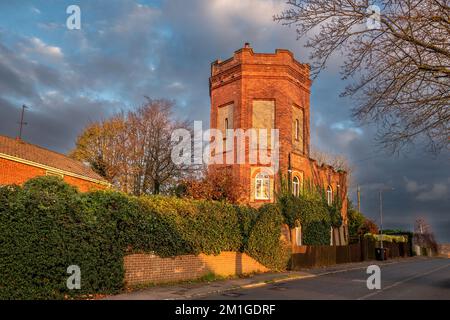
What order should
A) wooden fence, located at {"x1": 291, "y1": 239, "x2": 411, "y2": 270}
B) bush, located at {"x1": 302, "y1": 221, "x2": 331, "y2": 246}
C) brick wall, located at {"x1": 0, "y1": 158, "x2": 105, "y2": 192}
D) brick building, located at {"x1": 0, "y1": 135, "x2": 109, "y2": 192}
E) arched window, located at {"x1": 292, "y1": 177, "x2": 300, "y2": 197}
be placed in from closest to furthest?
1. brick wall, located at {"x1": 0, "y1": 158, "x2": 105, "y2": 192}
2. brick building, located at {"x1": 0, "y1": 135, "x2": 109, "y2": 192}
3. wooden fence, located at {"x1": 291, "y1": 239, "x2": 411, "y2": 270}
4. bush, located at {"x1": 302, "y1": 221, "x2": 331, "y2": 246}
5. arched window, located at {"x1": 292, "y1": 177, "x2": 300, "y2": 197}

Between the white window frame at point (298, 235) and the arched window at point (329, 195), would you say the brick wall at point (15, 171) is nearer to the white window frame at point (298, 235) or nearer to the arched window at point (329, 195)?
the white window frame at point (298, 235)

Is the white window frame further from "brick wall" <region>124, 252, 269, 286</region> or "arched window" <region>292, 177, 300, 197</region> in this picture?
"brick wall" <region>124, 252, 269, 286</region>

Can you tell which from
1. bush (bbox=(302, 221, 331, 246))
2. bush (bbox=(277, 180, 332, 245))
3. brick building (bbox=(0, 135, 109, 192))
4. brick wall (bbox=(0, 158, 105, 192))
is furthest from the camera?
bush (bbox=(302, 221, 331, 246))

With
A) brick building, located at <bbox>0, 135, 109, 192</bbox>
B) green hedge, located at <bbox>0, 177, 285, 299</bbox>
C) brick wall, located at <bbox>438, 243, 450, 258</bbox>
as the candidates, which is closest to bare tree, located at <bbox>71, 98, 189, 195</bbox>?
brick building, located at <bbox>0, 135, 109, 192</bbox>

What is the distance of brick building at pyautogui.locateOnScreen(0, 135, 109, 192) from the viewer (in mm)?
25234

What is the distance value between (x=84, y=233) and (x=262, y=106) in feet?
63.5

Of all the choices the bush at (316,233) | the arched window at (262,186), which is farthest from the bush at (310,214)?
the arched window at (262,186)

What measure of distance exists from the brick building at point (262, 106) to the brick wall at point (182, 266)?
777 centimetres

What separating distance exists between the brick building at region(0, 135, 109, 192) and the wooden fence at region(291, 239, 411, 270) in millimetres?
12759

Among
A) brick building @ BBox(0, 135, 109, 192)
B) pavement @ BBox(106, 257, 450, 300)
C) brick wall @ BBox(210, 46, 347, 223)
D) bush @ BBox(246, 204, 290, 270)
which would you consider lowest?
pavement @ BBox(106, 257, 450, 300)

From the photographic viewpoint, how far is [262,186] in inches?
1160

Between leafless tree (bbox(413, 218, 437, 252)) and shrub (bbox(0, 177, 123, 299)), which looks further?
leafless tree (bbox(413, 218, 437, 252))

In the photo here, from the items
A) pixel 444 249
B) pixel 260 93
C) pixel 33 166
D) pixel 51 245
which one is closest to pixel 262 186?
pixel 260 93

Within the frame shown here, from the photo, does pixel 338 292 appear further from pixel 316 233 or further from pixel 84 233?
pixel 316 233
